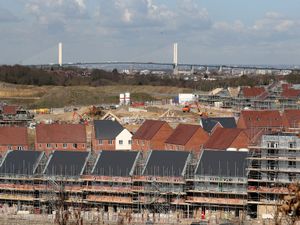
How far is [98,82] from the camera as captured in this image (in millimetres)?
110625

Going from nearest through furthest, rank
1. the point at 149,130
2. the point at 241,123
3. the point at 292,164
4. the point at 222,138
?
the point at 292,164 → the point at 222,138 → the point at 149,130 → the point at 241,123

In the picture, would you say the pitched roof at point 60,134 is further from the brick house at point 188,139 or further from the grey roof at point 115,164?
the grey roof at point 115,164

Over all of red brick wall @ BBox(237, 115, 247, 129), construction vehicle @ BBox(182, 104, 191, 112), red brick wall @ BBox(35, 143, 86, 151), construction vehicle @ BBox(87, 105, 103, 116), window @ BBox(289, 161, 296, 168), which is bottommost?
red brick wall @ BBox(35, 143, 86, 151)

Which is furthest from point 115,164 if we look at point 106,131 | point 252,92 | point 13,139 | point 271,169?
point 252,92

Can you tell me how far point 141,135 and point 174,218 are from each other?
14.1m

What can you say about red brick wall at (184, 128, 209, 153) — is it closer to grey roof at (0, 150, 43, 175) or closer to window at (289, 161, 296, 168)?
grey roof at (0, 150, 43, 175)

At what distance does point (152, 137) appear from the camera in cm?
4231

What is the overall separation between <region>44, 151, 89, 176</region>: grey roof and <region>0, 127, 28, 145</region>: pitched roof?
7.92 metres

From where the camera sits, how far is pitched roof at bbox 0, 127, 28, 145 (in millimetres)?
41844

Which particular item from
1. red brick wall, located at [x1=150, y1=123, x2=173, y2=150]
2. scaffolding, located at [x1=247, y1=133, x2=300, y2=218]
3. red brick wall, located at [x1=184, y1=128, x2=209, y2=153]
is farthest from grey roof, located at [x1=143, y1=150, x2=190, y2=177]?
red brick wall, located at [x1=150, y1=123, x2=173, y2=150]

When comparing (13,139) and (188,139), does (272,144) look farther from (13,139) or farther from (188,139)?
(13,139)

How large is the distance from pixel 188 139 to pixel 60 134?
7.53 metres

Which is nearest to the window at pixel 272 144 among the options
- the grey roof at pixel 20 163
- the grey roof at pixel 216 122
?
the grey roof at pixel 20 163

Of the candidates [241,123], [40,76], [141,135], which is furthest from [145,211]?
[40,76]
